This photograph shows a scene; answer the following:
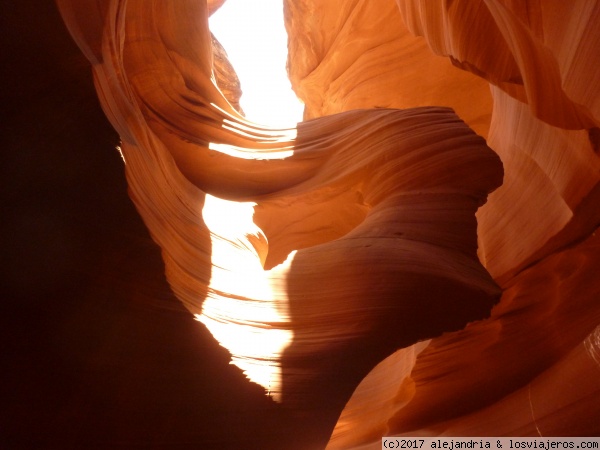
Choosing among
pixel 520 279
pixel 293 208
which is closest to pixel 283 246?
pixel 293 208

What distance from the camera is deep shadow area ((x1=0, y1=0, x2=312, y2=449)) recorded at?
1.60 metres

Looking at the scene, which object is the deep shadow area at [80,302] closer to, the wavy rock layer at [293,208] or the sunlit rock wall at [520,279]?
the wavy rock layer at [293,208]

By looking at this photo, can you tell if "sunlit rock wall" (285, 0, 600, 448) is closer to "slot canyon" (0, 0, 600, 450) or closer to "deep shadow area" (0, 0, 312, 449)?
"slot canyon" (0, 0, 600, 450)

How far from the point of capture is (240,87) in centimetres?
659

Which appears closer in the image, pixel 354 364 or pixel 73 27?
pixel 73 27

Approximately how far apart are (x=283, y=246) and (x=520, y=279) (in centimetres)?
172

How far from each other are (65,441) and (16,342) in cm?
33

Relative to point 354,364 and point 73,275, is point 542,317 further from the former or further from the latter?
point 73,275

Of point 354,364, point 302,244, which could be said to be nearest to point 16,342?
point 354,364

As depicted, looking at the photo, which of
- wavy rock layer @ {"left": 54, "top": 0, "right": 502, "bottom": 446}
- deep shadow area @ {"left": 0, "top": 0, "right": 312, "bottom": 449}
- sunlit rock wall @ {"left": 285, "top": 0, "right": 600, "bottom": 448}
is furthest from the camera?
sunlit rock wall @ {"left": 285, "top": 0, "right": 600, "bottom": 448}

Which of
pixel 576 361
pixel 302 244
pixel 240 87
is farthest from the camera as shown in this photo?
pixel 240 87

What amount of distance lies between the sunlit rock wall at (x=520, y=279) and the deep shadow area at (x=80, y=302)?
1861 mm

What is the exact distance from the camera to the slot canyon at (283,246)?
66.6 inches

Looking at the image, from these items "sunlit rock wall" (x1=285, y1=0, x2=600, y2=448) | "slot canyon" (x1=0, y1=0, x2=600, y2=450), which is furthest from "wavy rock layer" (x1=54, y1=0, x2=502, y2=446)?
"sunlit rock wall" (x1=285, y1=0, x2=600, y2=448)
